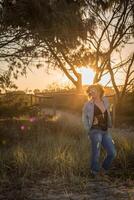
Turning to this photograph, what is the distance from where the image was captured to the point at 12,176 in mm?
8438

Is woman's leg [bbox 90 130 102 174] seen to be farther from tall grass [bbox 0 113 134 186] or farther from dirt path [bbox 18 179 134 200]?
dirt path [bbox 18 179 134 200]

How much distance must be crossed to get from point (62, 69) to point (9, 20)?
746cm

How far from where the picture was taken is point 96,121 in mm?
8516

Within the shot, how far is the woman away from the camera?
27.8ft

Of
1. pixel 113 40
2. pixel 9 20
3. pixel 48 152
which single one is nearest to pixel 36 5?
pixel 9 20

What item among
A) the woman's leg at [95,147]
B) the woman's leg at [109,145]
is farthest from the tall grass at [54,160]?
the woman's leg at [109,145]

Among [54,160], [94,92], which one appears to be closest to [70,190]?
[54,160]

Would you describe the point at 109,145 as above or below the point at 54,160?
above

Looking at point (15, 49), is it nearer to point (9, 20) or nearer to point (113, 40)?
point (9, 20)

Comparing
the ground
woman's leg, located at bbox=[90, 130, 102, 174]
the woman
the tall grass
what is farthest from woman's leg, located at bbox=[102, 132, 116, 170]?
the ground

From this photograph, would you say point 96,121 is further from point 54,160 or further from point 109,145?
point 54,160

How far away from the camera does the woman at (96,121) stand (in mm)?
8484

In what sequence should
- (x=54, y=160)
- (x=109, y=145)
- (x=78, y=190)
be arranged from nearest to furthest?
(x=78, y=190)
(x=109, y=145)
(x=54, y=160)

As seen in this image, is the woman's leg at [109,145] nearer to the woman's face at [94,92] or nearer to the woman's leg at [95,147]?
the woman's leg at [95,147]
